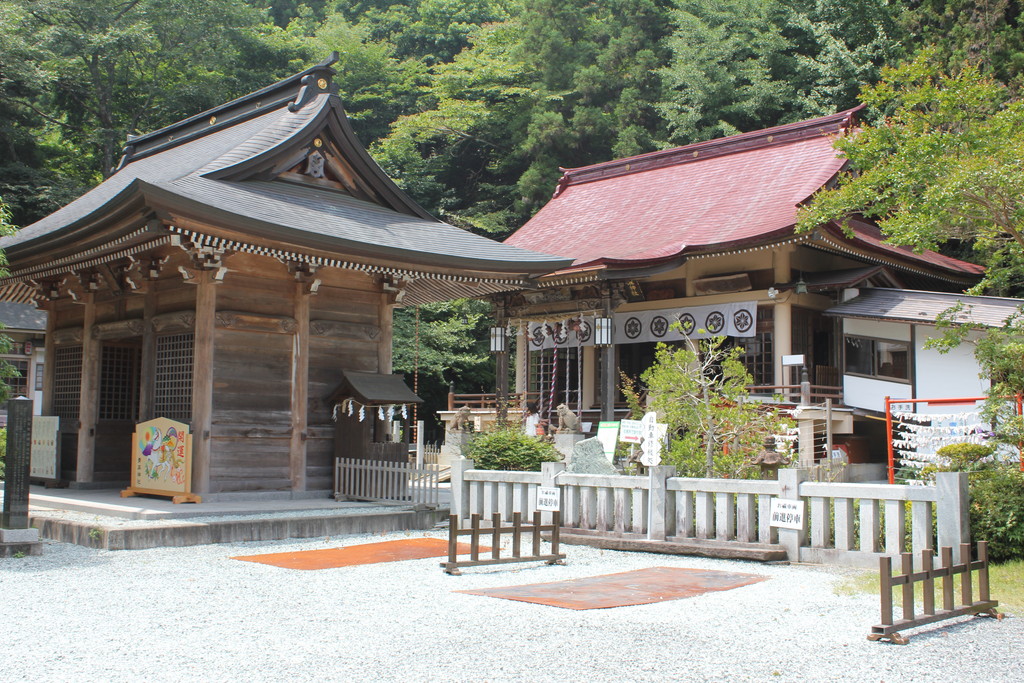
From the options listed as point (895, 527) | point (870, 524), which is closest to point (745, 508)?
point (870, 524)

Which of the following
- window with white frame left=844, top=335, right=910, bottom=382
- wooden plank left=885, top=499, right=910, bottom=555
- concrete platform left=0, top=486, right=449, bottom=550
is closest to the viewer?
wooden plank left=885, top=499, right=910, bottom=555

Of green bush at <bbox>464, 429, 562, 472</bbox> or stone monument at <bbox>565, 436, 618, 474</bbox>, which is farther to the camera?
green bush at <bbox>464, 429, 562, 472</bbox>

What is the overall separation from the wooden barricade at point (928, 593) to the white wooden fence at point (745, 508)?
1.18 metres

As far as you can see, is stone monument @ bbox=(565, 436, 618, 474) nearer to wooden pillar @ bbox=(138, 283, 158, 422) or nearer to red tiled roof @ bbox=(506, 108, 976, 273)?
wooden pillar @ bbox=(138, 283, 158, 422)

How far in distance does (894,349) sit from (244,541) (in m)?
14.2

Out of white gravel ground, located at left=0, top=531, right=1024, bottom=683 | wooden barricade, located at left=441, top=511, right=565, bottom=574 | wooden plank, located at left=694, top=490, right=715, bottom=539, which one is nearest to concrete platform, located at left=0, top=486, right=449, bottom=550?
white gravel ground, located at left=0, top=531, right=1024, bottom=683

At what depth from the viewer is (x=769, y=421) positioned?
41.1 ft

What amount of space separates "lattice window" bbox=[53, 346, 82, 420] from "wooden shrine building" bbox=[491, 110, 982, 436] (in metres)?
9.72

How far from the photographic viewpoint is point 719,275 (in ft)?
69.9

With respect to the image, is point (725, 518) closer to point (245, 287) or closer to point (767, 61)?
point (245, 287)

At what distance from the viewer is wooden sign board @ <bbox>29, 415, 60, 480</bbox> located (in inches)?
612

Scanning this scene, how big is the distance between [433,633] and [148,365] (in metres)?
9.55

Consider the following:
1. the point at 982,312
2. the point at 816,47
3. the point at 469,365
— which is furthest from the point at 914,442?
the point at 816,47

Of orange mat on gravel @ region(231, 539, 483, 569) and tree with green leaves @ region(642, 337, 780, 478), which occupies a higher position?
tree with green leaves @ region(642, 337, 780, 478)
